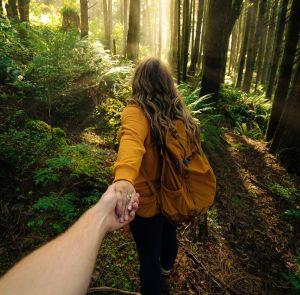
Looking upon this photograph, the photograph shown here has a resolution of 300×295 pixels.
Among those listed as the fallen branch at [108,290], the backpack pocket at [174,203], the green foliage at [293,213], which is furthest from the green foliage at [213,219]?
the backpack pocket at [174,203]

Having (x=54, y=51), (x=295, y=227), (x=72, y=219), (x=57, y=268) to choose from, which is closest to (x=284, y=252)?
(x=295, y=227)

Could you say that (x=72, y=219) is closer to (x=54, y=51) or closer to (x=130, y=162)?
(x=130, y=162)

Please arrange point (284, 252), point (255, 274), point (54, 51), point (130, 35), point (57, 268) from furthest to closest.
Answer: point (130, 35)
point (54, 51)
point (284, 252)
point (255, 274)
point (57, 268)

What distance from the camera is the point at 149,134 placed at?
240 centimetres

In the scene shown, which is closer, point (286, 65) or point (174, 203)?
point (174, 203)

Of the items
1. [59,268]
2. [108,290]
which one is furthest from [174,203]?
[59,268]

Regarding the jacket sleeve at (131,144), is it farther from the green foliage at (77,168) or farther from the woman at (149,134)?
the green foliage at (77,168)

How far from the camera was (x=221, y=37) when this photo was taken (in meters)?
8.55

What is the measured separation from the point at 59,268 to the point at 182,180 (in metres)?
1.65

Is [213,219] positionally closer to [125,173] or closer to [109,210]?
[125,173]

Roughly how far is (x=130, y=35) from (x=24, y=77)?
629 centimetres

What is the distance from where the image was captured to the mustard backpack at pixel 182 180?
7.96 ft

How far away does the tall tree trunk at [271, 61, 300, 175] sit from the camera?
7062 millimetres

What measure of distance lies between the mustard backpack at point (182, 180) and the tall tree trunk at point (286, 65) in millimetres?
6932
